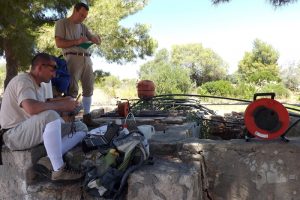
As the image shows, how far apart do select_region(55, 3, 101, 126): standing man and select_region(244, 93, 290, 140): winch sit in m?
2.02

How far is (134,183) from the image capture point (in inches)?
112

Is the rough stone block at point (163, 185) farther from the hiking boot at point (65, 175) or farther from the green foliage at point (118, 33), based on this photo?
the green foliage at point (118, 33)

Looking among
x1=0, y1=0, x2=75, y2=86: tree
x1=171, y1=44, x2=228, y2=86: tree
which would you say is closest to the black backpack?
x1=0, y1=0, x2=75, y2=86: tree

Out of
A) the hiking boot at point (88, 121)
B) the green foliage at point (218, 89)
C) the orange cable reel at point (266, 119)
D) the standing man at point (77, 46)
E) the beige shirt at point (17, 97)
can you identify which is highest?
the standing man at point (77, 46)

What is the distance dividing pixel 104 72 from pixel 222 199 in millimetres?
10983

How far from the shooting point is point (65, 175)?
307cm

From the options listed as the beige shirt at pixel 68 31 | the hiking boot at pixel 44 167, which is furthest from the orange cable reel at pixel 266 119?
the beige shirt at pixel 68 31

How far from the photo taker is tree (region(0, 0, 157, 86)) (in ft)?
25.6

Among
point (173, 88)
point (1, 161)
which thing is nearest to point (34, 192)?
point (1, 161)

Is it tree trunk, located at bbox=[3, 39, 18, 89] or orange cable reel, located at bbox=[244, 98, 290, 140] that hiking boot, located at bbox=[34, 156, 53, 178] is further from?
tree trunk, located at bbox=[3, 39, 18, 89]

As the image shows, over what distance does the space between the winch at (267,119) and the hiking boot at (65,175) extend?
56.2 inches

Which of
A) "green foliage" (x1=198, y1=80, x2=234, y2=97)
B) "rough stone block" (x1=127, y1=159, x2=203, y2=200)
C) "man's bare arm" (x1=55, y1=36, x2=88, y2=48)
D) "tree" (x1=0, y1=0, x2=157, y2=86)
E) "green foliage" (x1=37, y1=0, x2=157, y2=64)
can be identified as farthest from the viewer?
"green foliage" (x1=198, y1=80, x2=234, y2=97)

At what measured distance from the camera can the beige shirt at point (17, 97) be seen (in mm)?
3146

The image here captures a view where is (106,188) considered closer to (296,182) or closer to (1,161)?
(1,161)
